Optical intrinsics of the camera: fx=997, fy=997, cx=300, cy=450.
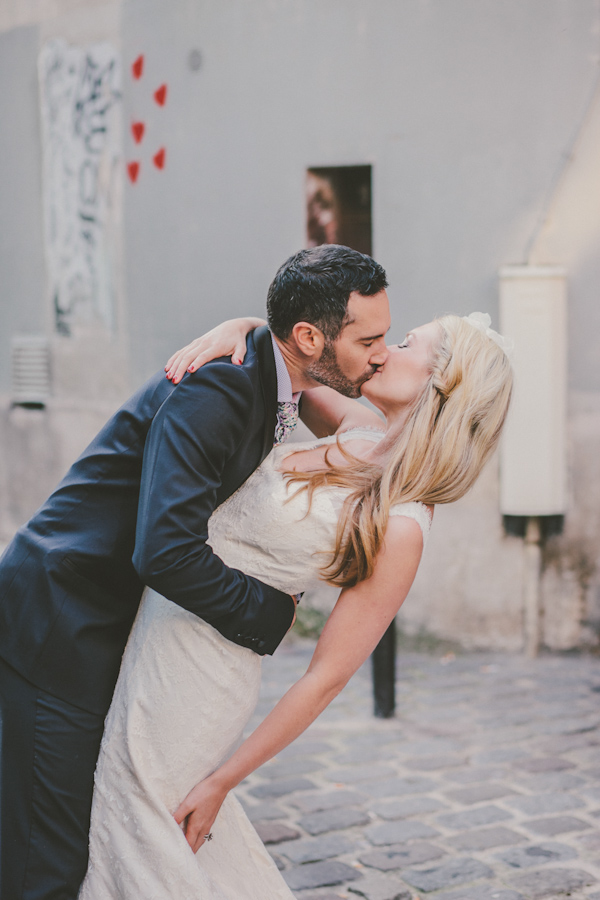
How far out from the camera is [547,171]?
5477 mm

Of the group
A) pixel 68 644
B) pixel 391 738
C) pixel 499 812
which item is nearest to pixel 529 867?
pixel 499 812

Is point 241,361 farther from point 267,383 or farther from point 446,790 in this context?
point 446,790

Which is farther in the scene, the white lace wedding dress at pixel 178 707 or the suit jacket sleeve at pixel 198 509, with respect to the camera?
the white lace wedding dress at pixel 178 707

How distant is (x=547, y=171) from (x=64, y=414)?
4.06 m

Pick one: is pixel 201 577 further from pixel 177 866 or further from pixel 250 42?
pixel 250 42

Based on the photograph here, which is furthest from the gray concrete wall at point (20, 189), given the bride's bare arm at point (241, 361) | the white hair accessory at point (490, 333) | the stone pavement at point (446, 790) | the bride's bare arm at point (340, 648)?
the bride's bare arm at point (340, 648)

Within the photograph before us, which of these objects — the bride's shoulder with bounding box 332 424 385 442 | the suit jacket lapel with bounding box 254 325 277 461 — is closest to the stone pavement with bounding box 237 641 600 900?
the bride's shoulder with bounding box 332 424 385 442

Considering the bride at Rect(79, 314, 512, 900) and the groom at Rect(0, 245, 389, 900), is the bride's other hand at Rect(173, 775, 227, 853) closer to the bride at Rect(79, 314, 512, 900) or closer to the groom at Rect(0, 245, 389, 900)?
the bride at Rect(79, 314, 512, 900)

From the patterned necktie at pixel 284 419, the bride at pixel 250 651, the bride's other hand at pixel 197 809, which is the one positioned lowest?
the bride's other hand at pixel 197 809

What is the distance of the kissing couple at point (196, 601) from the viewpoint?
7.39 ft

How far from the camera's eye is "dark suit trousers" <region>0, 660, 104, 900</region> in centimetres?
225

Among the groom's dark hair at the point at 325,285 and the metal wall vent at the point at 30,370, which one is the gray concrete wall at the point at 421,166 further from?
the groom's dark hair at the point at 325,285

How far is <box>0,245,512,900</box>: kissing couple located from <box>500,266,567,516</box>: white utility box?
3.03m

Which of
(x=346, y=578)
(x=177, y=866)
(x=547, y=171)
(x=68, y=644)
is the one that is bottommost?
(x=177, y=866)
